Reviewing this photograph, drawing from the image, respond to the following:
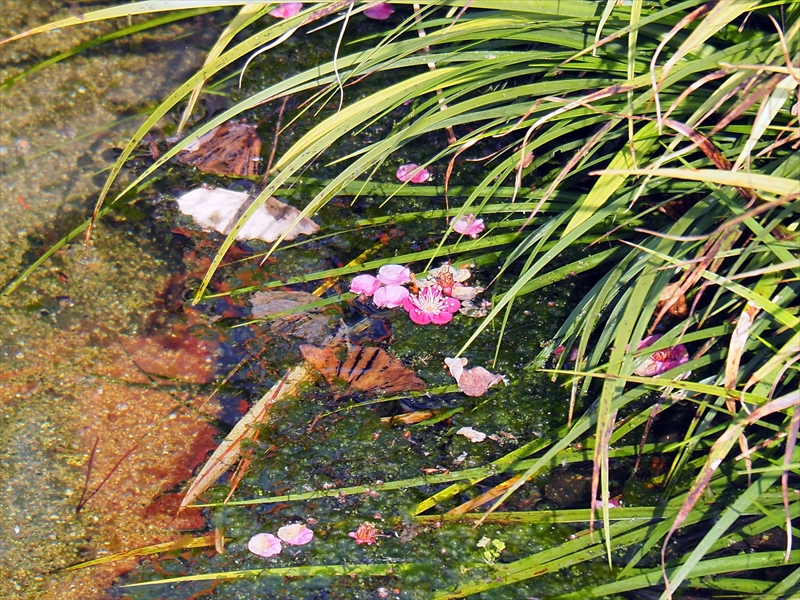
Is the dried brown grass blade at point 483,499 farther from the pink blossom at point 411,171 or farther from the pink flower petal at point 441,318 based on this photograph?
the pink blossom at point 411,171

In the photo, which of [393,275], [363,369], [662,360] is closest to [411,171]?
[393,275]

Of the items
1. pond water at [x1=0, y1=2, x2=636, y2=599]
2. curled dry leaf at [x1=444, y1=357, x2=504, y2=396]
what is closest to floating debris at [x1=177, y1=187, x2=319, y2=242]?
pond water at [x1=0, y1=2, x2=636, y2=599]

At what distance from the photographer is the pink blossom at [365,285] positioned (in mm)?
1904

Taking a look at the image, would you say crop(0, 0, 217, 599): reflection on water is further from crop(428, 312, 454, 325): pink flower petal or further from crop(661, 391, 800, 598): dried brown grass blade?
crop(661, 391, 800, 598): dried brown grass blade

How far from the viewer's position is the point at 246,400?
1.78 m

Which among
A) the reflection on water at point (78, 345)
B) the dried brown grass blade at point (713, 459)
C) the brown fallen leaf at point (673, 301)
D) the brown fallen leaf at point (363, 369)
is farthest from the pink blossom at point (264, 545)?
the brown fallen leaf at point (673, 301)

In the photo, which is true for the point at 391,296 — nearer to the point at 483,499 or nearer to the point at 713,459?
the point at 483,499

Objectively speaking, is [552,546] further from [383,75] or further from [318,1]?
[383,75]

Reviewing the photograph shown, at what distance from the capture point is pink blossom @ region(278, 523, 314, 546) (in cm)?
153

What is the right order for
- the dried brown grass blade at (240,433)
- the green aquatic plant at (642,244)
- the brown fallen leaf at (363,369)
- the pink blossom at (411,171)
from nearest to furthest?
the green aquatic plant at (642,244), the dried brown grass blade at (240,433), the brown fallen leaf at (363,369), the pink blossom at (411,171)

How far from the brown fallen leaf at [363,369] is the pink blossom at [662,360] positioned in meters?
0.54

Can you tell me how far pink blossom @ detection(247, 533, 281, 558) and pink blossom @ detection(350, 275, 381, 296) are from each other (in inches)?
27.0

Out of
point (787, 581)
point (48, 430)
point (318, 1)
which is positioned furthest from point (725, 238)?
point (48, 430)

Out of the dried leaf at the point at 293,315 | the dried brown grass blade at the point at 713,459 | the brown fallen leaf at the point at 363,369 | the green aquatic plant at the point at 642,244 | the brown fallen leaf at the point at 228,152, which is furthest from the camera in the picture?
the brown fallen leaf at the point at 228,152
